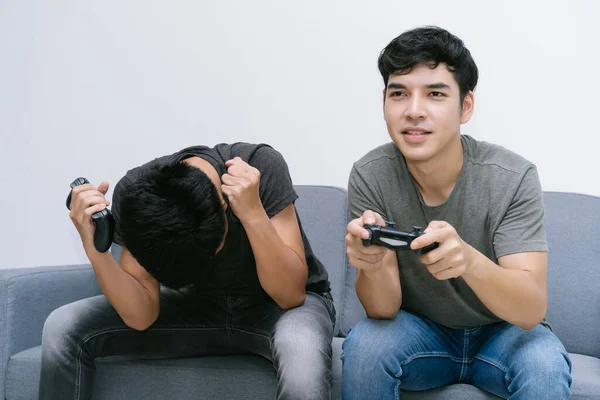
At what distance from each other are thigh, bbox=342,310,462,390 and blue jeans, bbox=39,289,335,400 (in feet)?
0.25

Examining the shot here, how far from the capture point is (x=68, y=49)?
2.31m

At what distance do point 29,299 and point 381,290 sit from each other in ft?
3.13

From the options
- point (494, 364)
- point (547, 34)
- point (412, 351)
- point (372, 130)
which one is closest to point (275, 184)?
point (412, 351)

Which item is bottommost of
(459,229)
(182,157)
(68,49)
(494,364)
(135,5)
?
(494,364)

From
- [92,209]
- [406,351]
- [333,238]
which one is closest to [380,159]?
[406,351]

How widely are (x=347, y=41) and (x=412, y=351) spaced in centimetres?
119

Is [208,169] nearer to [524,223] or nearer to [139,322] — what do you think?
[139,322]

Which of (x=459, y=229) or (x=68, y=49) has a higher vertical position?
(x=68, y=49)

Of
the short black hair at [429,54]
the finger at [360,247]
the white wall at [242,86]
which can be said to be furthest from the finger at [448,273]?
the white wall at [242,86]

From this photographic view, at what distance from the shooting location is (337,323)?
1794mm

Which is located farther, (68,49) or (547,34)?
(68,49)

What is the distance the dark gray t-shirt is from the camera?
140cm

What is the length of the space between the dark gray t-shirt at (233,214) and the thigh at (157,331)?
7 centimetres

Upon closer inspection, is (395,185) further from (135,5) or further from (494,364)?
(135,5)
